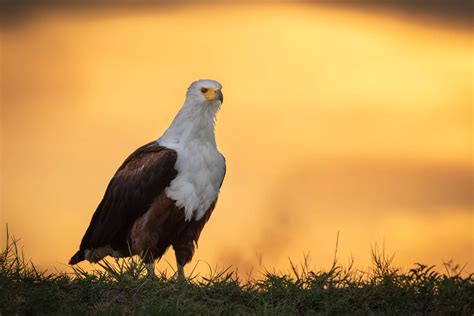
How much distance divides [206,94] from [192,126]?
0.45m

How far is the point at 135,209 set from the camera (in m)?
9.73

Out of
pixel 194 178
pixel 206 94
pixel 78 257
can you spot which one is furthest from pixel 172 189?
pixel 78 257

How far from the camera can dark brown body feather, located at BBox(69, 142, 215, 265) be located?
952 cm

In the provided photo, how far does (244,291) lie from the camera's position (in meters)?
7.32

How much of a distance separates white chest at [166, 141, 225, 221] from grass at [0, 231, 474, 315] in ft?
6.43

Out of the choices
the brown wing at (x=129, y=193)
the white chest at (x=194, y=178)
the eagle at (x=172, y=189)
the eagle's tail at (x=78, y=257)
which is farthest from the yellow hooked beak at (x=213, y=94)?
the eagle's tail at (x=78, y=257)

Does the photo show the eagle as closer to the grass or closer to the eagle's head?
→ the eagle's head

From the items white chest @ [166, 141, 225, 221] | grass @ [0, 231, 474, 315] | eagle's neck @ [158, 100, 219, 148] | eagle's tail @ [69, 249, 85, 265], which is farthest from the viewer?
eagle's tail @ [69, 249, 85, 265]

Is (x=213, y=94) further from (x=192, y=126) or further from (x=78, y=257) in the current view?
(x=78, y=257)

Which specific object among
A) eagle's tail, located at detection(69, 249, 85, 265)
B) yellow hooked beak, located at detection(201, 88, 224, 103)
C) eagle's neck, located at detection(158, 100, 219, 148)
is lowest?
eagle's tail, located at detection(69, 249, 85, 265)

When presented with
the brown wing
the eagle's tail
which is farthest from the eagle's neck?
the eagle's tail

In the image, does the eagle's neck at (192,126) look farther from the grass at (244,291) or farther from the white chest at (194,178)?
the grass at (244,291)

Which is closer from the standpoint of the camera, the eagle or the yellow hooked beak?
the eagle

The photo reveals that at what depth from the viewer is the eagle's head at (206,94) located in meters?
9.76
